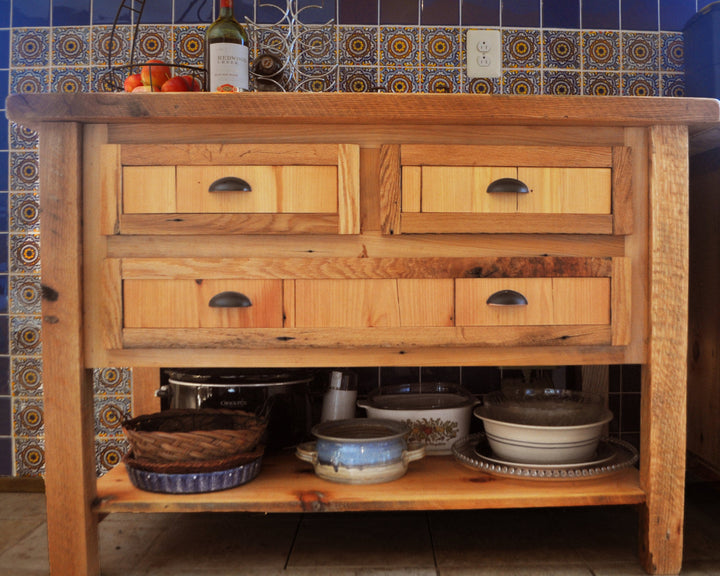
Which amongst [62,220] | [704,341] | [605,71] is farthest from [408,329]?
[605,71]

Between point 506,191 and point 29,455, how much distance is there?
1.39m

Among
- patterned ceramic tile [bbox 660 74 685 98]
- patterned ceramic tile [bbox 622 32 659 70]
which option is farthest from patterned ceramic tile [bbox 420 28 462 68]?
patterned ceramic tile [bbox 660 74 685 98]

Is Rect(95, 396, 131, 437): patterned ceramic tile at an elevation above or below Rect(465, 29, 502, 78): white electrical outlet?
below

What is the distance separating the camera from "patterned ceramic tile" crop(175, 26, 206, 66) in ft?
5.15

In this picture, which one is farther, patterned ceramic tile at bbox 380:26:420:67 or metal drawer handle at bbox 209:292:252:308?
patterned ceramic tile at bbox 380:26:420:67

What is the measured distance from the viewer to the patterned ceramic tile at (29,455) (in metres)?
1.59

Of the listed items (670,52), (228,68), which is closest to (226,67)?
(228,68)

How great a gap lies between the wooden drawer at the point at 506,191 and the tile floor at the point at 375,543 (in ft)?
2.04

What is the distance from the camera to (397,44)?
158 cm

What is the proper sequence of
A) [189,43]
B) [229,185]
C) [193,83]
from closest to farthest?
[229,185] < [193,83] < [189,43]

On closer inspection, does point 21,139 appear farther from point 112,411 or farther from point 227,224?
point 227,224

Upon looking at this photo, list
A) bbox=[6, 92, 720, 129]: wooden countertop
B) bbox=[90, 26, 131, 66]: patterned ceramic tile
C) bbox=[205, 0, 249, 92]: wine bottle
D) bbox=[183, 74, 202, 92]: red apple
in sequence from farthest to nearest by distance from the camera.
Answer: bbox=[90, 26, 131, 66]: patterned ceramic tile < bbox=[183, 74, 202, 92]: red apple < bbox=[205, 0, 249, 92]: wine bottle < bbox=[6, 92, 720, 129]: wooden countertop

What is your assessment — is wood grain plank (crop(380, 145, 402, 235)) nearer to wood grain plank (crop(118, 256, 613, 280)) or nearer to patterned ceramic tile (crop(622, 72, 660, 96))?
wood grain plank (crop(118, 256, 613, 280))

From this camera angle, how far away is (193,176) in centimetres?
105
